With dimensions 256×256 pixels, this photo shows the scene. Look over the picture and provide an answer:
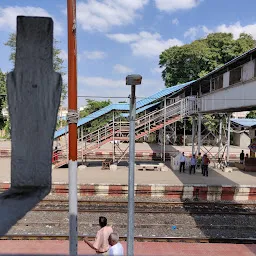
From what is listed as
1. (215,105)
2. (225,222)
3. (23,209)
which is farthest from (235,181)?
(23,209)

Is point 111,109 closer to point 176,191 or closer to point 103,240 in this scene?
point 176,191

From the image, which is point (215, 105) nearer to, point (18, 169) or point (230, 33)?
point (18, 169)

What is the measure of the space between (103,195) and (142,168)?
5.23 meters

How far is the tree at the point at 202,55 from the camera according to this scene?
39625 mm

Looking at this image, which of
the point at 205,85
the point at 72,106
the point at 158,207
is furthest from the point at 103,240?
the point at 205,85

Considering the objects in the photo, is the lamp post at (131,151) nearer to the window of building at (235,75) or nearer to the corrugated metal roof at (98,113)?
the window of building at (235,75)

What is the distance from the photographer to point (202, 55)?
39688 mm

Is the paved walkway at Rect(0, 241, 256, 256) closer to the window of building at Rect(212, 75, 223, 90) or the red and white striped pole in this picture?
the red and white striped pole

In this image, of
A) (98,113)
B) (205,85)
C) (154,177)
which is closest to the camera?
(154,177)

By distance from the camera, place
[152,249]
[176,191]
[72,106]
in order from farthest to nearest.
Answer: [176,191] → [152,249] → [72,106]

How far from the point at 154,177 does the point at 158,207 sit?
4.21 m

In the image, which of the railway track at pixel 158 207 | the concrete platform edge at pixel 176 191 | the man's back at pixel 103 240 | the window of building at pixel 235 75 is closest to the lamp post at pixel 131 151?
the man's back at pixel 103 240

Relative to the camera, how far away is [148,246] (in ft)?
26.3

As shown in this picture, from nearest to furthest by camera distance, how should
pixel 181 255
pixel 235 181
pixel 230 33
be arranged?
pixel 181 255 → pixel 235 181 → pixel 230 33
